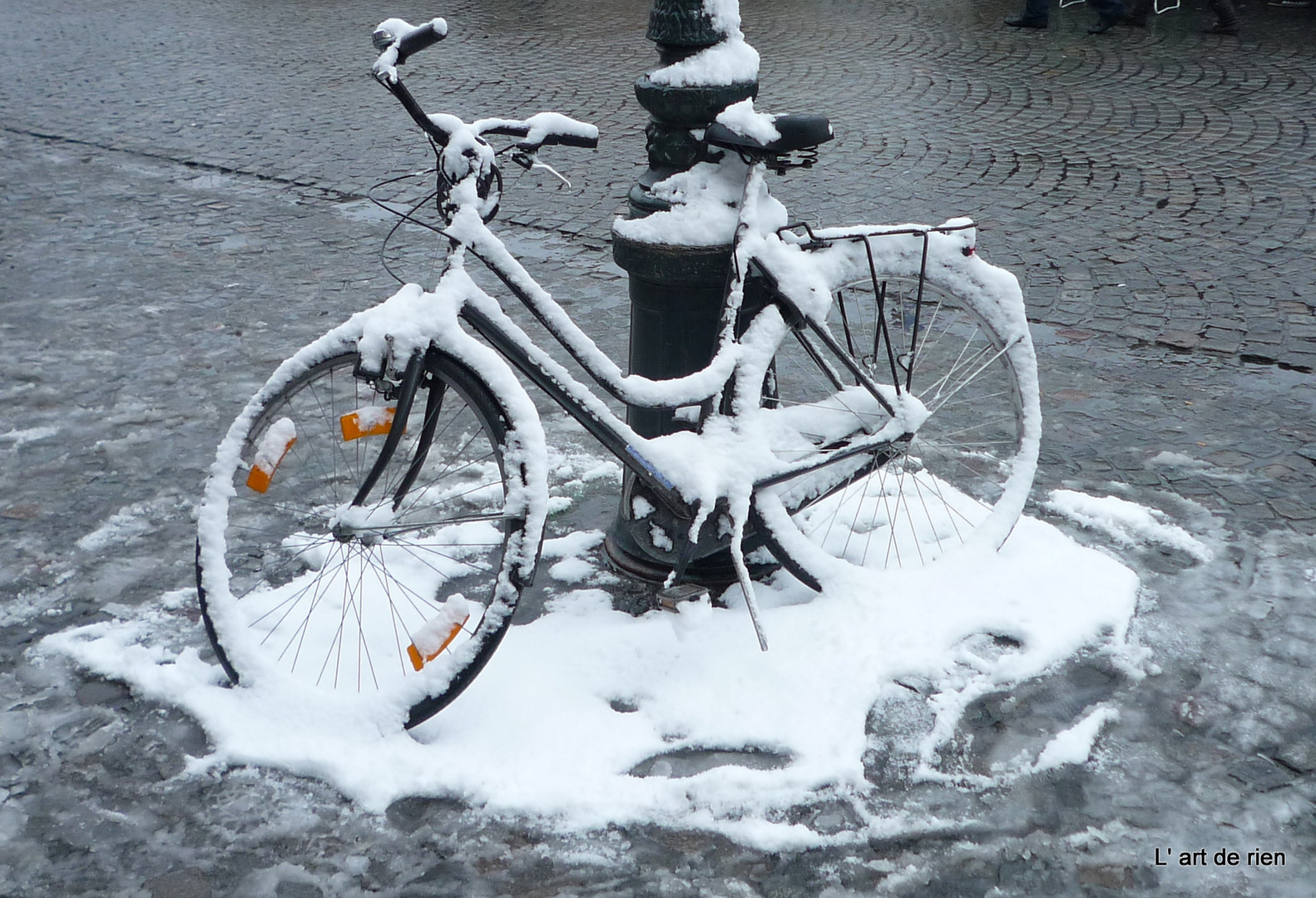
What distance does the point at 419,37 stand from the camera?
252 centimetres

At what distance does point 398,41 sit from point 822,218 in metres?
4.12

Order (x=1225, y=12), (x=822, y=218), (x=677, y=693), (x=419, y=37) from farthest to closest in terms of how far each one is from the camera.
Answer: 1. (x=1225, y=12)
2. (x=822, y=218)
3. (x=677, y=693)
4. (x=419, y=37)

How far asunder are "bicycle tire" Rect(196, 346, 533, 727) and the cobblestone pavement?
263mm

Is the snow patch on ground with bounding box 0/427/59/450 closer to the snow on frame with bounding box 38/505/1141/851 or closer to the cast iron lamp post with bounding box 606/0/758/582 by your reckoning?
the snow on frame with bounding box 38/505/1141/851

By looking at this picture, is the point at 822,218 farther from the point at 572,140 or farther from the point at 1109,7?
the point at 1109,7

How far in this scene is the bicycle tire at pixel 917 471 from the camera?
10.3ft

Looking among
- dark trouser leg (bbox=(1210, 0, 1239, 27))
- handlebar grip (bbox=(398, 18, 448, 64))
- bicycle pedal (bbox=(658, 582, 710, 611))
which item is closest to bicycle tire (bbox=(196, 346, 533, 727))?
bicycle pedal (bbox=(658, 582, 710, 611))

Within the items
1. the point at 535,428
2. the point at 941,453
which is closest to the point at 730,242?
the point at 535,428

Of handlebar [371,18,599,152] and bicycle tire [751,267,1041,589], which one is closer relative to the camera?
handlebar [371,18,599,152]

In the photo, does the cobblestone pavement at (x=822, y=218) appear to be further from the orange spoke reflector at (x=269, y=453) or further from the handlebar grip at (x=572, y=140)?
the handlebar grip at (x=572, y=140)

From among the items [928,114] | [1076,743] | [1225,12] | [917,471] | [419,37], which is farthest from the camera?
[1225,12]

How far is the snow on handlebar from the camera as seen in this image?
95.0 inches

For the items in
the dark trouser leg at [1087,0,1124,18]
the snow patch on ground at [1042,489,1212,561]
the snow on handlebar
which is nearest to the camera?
the snow on handlebar

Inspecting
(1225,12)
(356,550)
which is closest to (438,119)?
(356,550)
